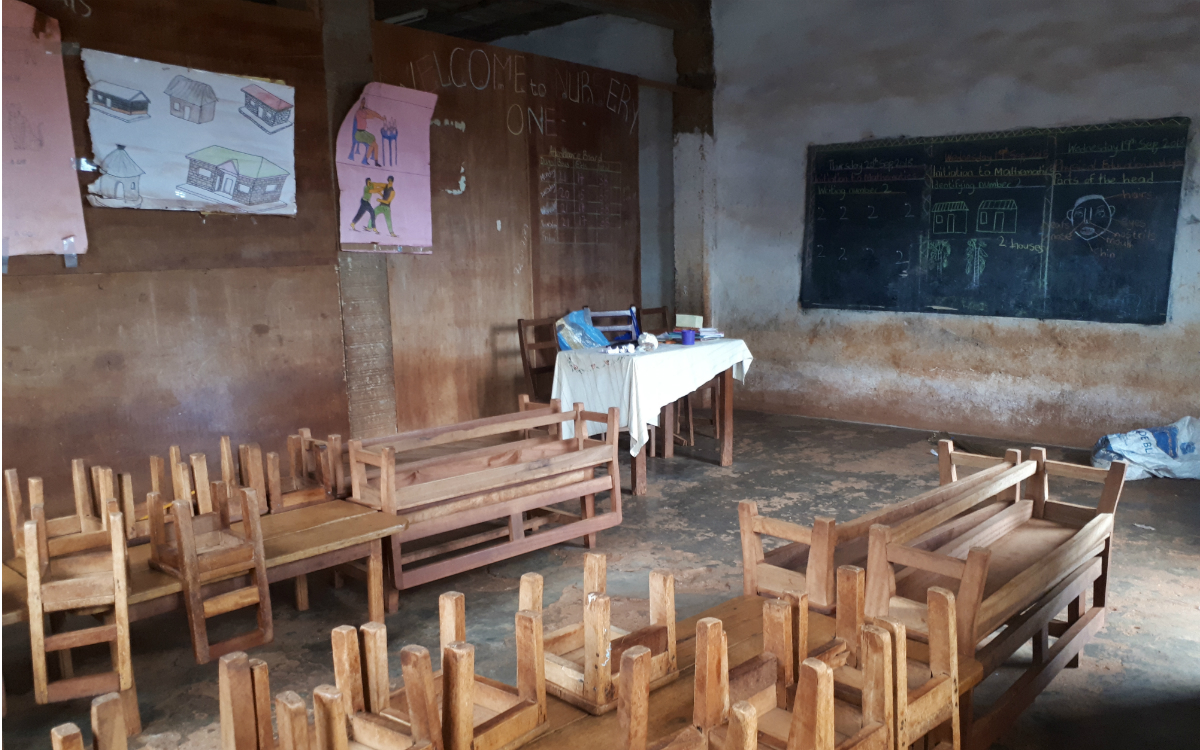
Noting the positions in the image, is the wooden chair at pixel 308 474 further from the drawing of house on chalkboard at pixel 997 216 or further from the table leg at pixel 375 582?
the drawing of house on chalkboard at pixel 997 216

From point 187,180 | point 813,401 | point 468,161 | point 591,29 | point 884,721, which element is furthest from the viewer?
point 591,29

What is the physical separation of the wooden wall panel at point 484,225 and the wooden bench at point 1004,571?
371 centimetres

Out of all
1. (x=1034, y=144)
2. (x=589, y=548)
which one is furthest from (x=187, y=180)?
(x=1034, y=144)

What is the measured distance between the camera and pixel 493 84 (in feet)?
19.7

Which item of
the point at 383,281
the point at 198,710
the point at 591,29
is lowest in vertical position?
the point at 198,710

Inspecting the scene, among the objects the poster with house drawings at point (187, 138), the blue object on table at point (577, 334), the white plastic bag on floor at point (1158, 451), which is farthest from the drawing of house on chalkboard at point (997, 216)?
the poster with house drawings at point (187, 138)

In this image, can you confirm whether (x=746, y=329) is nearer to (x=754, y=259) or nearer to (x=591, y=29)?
(x=754, y=259)

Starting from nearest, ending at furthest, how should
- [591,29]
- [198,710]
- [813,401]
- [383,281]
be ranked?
[198,710]
[383,281]
[813,401]
[591,29]

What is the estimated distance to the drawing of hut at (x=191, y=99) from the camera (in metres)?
4.29

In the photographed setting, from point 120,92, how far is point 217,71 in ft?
1.76

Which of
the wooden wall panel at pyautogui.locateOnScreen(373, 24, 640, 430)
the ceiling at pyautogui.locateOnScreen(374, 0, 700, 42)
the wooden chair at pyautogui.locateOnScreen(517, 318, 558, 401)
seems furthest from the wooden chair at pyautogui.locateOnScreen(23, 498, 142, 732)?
the ceiling at pyautogui.locateOnScreen(374, 0, 700, 42)

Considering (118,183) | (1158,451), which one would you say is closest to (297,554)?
(118,183)

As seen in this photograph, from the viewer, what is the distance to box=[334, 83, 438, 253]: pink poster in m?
5.10

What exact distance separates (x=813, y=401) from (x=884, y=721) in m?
6.15
